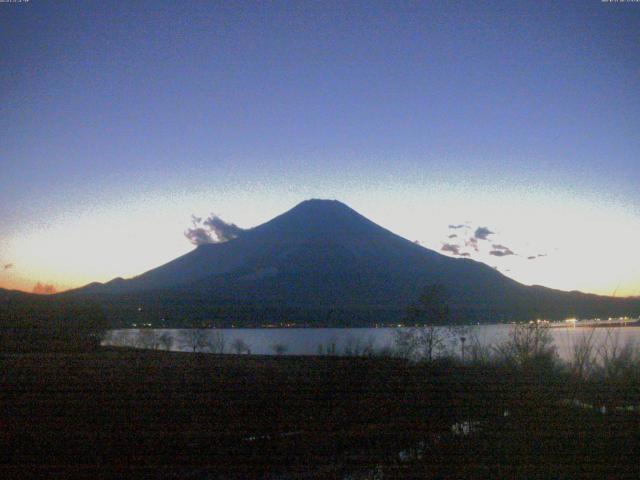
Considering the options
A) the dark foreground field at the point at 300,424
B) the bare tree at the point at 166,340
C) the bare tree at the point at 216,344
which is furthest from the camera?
the bare tree at the point at 166,340

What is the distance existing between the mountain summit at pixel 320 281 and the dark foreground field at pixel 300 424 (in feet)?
55.1

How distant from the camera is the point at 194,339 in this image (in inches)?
899

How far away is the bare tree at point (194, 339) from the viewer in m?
22.0

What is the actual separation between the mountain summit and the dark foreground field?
16801mm

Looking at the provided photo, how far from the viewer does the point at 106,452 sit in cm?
732

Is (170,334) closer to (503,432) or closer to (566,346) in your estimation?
(566,346)

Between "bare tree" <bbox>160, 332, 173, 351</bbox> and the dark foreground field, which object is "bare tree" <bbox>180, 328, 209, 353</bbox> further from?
the dark foreground field

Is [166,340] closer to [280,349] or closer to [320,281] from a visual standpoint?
[280,349]

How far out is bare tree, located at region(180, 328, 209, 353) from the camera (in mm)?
22003

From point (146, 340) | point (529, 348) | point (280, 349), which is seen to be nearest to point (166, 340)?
point (146, 340)

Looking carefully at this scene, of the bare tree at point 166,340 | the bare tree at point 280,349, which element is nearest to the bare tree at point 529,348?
the bare tree at point 280,349

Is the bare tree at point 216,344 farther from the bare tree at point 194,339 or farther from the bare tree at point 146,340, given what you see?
the bare tree at point 146,340

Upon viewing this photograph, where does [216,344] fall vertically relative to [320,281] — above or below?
below

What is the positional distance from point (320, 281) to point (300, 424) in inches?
1948
